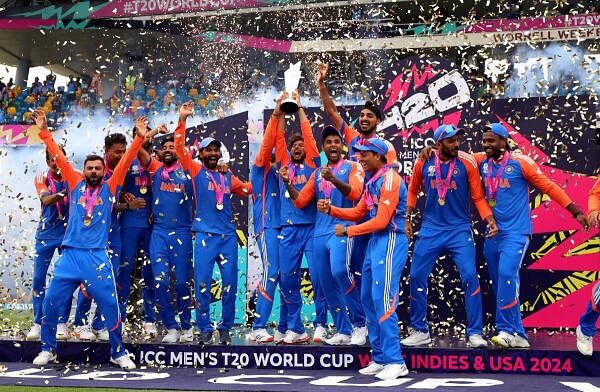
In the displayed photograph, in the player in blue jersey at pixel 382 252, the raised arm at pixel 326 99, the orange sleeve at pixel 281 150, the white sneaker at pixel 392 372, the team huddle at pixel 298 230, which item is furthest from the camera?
the orange sleeve at pixel 281 150

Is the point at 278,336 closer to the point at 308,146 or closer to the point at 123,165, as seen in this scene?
the point at 308,146

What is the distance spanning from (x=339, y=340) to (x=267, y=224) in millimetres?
1481

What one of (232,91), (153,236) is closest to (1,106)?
(232,91)

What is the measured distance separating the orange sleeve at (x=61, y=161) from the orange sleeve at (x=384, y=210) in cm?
263

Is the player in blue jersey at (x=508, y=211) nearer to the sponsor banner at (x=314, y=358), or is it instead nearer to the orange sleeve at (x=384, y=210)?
the sponsor banner at (x=314, y=358)

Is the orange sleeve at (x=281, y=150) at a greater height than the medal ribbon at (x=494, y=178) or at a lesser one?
greater

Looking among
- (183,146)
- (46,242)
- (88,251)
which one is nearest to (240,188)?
(183,146)

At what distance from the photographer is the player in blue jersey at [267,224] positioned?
815cm

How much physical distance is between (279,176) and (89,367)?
A: 2637 mm

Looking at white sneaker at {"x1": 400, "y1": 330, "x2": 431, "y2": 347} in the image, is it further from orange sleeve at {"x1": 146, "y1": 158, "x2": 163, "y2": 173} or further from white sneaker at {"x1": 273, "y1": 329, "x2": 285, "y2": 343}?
orange sleeve at {"x1": 146, "y1": 158, "x2": 163, "y2": 173}

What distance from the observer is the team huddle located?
23.0ft

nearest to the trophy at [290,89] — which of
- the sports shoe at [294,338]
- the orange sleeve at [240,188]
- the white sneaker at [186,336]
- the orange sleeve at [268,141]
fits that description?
the orange sleeve at [268,141]

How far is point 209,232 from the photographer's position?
27.0ft

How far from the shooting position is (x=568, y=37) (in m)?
17.9
